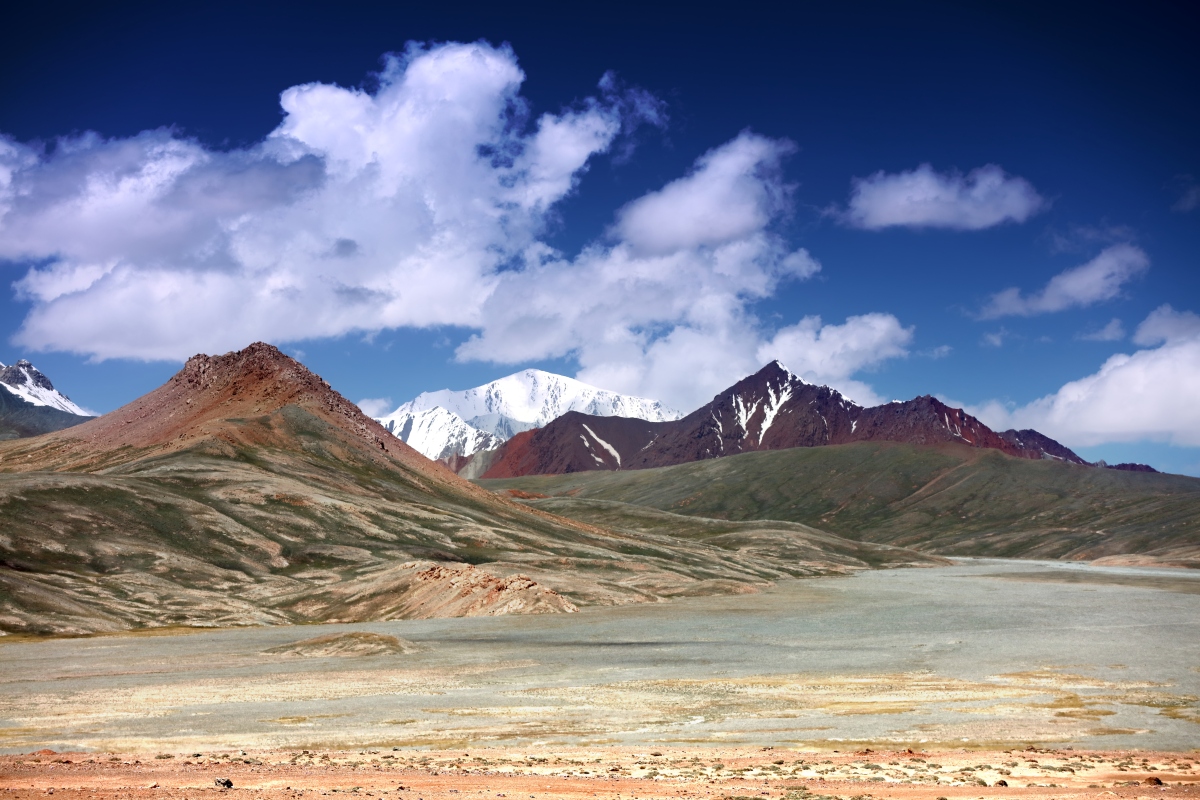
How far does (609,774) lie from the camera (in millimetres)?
33125

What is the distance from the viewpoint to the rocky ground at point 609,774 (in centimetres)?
2917

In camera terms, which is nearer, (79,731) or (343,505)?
(79,731)

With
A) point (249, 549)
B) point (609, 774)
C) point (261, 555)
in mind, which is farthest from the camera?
point (249, 549)

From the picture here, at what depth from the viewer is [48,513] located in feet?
412

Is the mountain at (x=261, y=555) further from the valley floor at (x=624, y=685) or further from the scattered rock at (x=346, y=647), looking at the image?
the scattered rock at (x=346, y=647)

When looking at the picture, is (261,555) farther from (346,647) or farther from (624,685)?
(624,685)

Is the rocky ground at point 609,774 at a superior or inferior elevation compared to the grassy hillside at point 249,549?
inferior

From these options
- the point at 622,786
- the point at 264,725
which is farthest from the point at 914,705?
the point at 264,725

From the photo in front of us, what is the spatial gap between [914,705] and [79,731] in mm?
39542

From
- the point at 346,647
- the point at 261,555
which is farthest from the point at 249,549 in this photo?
the point at 346,647

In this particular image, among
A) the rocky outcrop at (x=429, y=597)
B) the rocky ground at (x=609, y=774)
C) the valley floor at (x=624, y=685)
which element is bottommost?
the valley floor at (x=624, y=685)

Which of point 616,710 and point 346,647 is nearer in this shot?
point 616,710

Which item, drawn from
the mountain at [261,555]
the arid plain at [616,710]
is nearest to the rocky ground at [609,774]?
the arid plain at [616,710]

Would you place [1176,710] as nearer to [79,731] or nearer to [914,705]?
[914,705]
